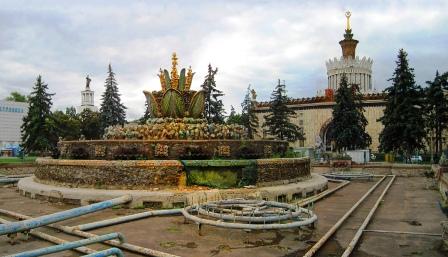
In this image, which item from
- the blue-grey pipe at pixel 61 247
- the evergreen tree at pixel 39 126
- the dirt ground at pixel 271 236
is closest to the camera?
the blue-grey pipe at pixel 61 247

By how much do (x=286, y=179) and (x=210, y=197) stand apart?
3602 millimetres

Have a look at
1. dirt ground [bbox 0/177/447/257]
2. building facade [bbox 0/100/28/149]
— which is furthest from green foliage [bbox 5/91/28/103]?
dirt ground [bbox 0/177/447/257]

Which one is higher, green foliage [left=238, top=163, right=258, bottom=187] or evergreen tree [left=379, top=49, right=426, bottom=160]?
Answer: evergreen tree [left=379, top=49, right=426, bottom=160]

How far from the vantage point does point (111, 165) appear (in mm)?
11172

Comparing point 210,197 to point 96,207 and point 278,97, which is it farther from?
point 278,97

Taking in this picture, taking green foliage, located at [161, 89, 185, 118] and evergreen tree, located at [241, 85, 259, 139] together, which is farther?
evergreen tree, located at [241, 85, 259, 139]

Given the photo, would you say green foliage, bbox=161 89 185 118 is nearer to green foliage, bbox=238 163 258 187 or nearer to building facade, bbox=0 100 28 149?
green foliage, bbox=238 163 258 187

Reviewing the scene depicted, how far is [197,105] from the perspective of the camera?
1631 cm

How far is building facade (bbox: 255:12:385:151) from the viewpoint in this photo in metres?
41.9

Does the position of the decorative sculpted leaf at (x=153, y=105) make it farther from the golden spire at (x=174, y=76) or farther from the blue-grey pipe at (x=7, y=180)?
the blue-grey pipe at (x=7, y=180)

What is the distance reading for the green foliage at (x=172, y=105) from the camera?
1602 cm

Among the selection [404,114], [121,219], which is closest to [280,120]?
[404,114]

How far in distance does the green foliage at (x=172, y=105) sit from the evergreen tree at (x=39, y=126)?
18.1 metres

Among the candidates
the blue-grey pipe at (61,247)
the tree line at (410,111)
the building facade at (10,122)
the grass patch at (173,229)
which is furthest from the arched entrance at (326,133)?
the blue-grey pipe at (61,247)
